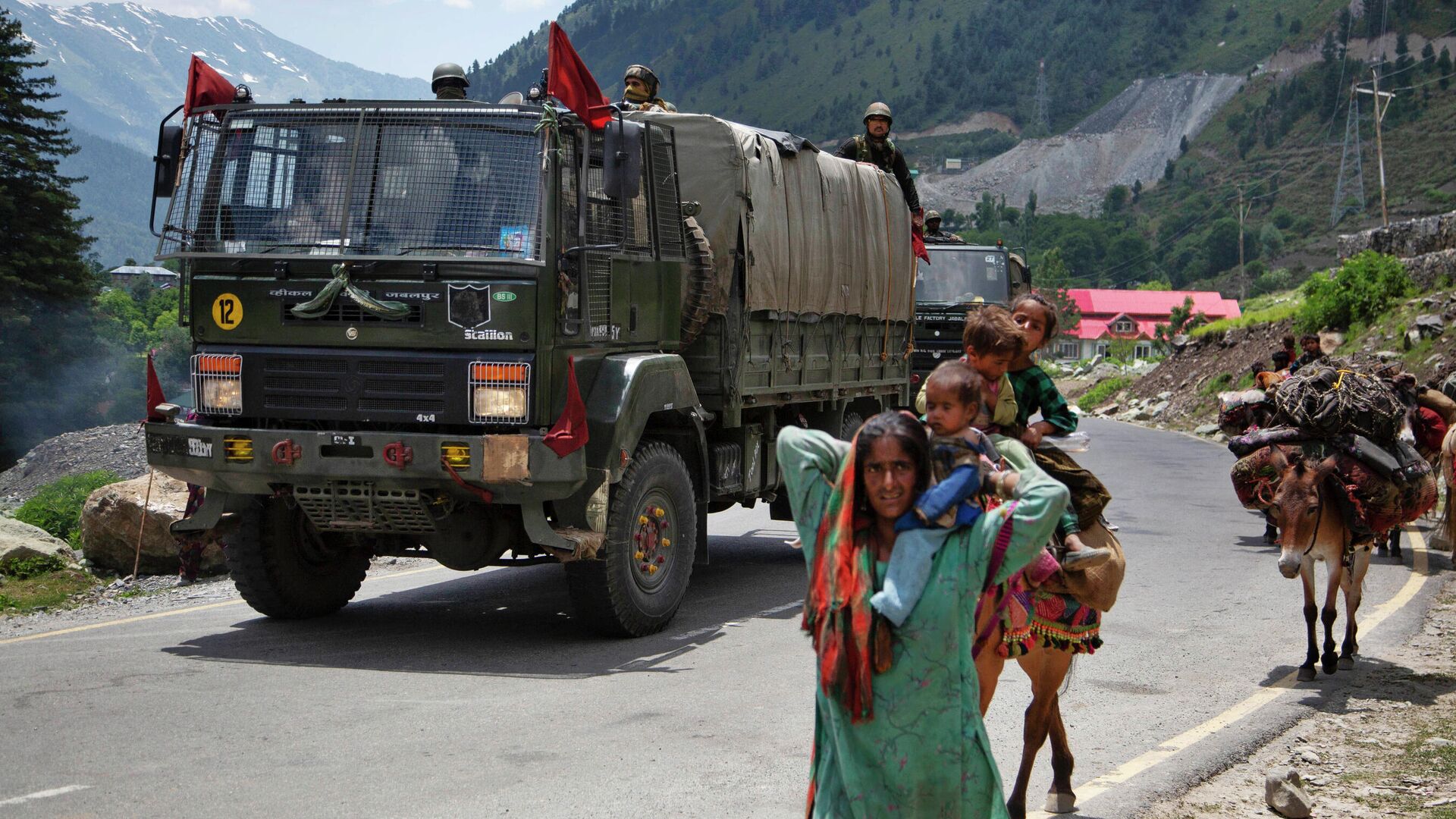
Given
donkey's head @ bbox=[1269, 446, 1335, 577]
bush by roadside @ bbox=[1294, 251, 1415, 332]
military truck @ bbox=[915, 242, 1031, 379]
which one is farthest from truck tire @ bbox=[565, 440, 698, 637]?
bush by roadside @ bbox=[1294, 251, 1415, 332]

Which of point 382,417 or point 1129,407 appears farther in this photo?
point 1129,407

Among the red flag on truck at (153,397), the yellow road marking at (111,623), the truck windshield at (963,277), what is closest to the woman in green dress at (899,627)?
the red flag on truck at (153,397)

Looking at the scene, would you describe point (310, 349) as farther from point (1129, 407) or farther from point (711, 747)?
point (1129, 407)

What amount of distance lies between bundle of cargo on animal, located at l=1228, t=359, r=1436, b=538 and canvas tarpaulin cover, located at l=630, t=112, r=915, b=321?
357 cm

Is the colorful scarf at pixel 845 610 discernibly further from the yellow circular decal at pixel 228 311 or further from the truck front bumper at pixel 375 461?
the yellow circular decal at pixel 228 311

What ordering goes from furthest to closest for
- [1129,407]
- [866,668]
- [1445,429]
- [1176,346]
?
[1176,346]
[1129,407]
[1445,429]
[866,668]

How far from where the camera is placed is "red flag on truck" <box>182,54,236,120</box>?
8539mm

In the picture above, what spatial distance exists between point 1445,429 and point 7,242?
4456cm

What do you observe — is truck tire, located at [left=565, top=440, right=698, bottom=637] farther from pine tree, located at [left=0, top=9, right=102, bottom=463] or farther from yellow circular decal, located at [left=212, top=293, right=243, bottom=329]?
pine tree, located at [left=0, top=9, right=102, bottom=463]

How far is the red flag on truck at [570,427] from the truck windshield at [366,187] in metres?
0.79

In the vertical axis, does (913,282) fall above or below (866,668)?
A: above

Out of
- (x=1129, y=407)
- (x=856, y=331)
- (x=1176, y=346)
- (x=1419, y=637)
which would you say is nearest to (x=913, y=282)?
(x=856, y=331)

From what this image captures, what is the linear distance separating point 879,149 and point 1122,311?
126362 mm

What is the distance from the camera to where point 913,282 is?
547 inches
